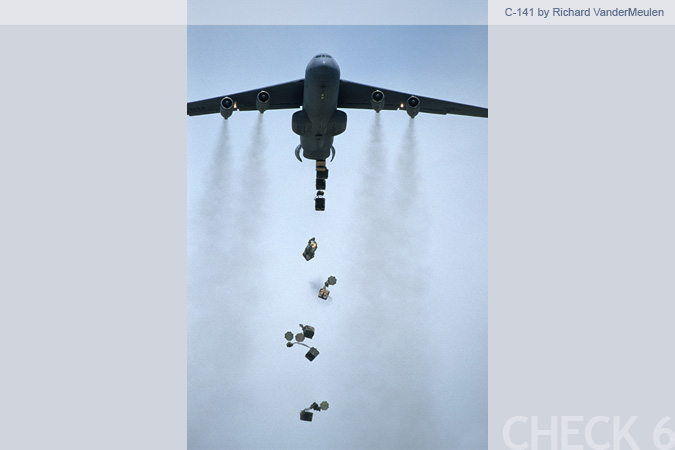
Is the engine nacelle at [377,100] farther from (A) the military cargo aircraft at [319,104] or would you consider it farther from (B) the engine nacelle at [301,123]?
(B) the engine nacelle at [301,123]

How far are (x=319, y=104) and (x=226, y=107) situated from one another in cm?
388

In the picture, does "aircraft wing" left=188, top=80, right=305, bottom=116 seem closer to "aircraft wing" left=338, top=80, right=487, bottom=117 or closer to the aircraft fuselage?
the aircraft fuselage

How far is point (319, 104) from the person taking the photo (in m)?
25.5

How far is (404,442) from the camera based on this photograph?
2789cm

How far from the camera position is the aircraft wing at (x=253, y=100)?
28.2 metres

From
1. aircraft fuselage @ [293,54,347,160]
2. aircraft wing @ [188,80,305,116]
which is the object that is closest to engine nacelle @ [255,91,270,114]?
aircraft fuselage @ [293,54,347,160]

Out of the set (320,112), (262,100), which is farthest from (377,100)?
(262,100)

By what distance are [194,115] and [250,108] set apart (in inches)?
103

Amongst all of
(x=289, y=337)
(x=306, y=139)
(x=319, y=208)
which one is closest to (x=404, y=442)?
(x=289, y=337)

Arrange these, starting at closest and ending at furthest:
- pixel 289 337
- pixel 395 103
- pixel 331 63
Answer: pixel 331 63, pixel 289 337, pixel 395 103

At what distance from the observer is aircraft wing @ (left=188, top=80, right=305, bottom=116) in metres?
28.2

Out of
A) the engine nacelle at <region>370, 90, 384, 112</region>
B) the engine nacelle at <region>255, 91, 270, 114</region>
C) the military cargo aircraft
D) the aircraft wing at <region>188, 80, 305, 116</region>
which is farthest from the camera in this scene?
the aircraft wing at <region>188, 80, 305, 116</region>

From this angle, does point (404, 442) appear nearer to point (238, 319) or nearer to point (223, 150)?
point (238, 319)

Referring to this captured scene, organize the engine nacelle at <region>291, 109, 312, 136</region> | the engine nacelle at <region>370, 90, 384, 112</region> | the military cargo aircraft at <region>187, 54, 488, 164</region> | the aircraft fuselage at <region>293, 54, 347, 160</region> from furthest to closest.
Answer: the engine nacelle at <region>291, 109, 312, 136</region> → the engine nacelle at <region>370, 90, 384, 112</region> → the military cargo aircraft at <region>187, 54, 488, 164</region> → the aircraft fuselage at <region>293, 54, 347, 160</region>
